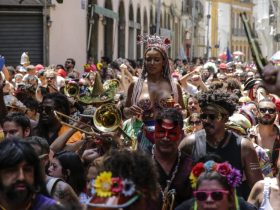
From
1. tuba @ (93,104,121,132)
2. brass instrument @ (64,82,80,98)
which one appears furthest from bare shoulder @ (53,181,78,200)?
brass instrument @ (64,82,80,98)

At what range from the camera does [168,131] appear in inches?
273

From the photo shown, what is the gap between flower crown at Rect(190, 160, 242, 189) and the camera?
5.74m

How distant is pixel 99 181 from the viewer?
4.28m

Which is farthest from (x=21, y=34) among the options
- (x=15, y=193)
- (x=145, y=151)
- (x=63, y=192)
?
(x=15, y=193)

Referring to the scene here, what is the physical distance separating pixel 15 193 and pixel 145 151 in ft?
7.71

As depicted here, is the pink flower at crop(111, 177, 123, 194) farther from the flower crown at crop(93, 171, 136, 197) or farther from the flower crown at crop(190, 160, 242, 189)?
the flower crown at crop(190, 160, 242, 189)

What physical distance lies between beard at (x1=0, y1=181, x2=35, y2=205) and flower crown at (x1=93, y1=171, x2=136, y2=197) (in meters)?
0.59

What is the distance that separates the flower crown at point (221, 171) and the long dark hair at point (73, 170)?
53.8 inches

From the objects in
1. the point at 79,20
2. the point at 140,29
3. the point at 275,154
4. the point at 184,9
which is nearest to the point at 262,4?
the point at 184,9

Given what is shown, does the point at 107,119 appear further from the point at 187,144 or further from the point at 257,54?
the point at 257,54

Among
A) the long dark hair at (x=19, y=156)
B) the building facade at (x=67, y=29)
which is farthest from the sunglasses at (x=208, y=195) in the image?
the building facade at (x=67, y=29)

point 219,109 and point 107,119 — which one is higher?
point 219,109

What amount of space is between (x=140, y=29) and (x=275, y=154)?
3626 cm

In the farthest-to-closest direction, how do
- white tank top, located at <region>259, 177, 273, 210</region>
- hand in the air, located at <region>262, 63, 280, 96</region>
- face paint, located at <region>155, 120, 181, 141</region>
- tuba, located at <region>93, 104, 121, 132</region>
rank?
tuba, located at <region>93, 104, 121, 132</region> < face paint, located at <region>155, 120, 181, 141</region> < white tank top, located at <region>259, 177, 273, 210</region> < hand in the air, located at <region>262, 63, 280, 96</region>
